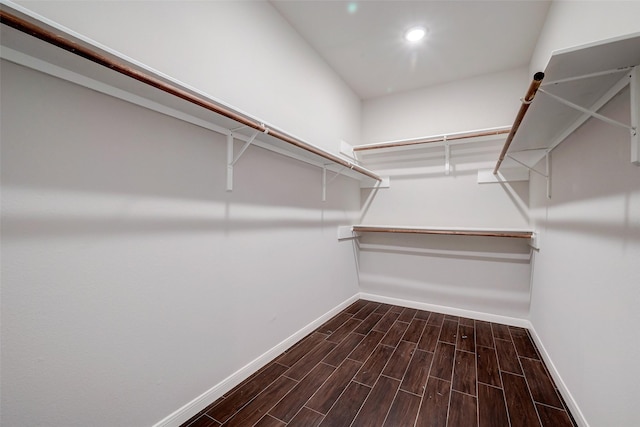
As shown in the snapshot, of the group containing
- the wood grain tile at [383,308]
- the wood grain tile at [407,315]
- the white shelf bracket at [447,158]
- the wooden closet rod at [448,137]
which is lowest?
the wood grain tile at [383,308]

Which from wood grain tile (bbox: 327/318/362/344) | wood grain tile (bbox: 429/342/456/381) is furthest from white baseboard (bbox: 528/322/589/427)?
wood grain tile (bbox: 327/318/362/344)

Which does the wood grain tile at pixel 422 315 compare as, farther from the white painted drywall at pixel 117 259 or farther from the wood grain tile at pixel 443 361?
the white painted drywall at pixel 117 259

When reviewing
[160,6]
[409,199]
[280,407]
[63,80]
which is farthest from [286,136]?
[409,199]

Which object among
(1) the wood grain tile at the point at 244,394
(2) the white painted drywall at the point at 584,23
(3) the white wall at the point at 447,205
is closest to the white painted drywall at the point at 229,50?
(3) the white wall at the point at 447,205

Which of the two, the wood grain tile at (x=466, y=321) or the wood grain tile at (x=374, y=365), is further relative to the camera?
the wood grain tile at (x=466, y=321)

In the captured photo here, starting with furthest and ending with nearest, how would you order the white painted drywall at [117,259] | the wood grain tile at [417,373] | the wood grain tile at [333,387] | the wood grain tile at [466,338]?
1. the wood grain tile at [466,338]
2. the wood grain tile at [417,373]
3. the wood grain tile at [333,387]
4. the white painted drywall at [117,259]

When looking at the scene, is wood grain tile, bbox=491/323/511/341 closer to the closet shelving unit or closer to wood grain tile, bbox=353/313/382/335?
the closet shelving unit

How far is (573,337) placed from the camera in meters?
1.42

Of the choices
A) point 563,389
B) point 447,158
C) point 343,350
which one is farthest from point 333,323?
point 447,158

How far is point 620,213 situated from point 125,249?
2.08m

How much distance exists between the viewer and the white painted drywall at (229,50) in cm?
105

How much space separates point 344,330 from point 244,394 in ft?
3.60

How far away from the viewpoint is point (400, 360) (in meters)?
1.91

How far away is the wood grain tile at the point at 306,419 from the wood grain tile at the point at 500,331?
6.04 ft
